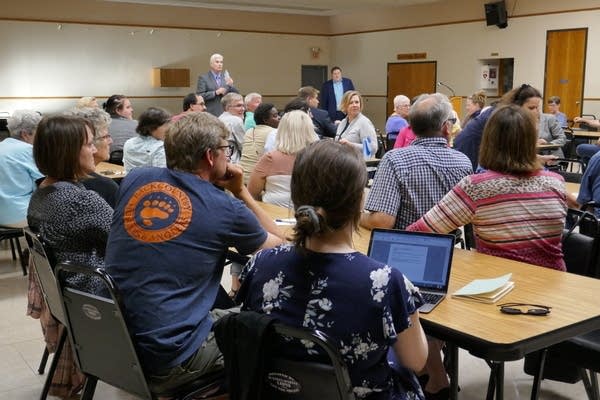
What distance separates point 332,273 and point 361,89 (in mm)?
14450

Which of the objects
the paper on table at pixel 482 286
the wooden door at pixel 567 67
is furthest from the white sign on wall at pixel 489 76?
the paper on table at pixel 482 286

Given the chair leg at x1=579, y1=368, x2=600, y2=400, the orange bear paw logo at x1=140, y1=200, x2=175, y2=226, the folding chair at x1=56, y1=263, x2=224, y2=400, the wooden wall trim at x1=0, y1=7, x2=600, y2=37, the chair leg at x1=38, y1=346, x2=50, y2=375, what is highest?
the wooden wall trim at x1=0, y1=7, x2=600, y2=37

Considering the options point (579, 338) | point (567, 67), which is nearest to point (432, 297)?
point (579, 338)

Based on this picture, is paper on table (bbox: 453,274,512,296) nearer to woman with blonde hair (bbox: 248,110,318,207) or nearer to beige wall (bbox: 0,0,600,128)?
woman with blonde hair (bbox: 248,110,318,207)

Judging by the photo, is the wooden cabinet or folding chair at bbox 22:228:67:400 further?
the wooden cabinet

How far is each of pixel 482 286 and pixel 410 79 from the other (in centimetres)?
1281

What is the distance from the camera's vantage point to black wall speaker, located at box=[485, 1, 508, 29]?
12305mm

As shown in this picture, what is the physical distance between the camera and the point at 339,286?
1.55 meters

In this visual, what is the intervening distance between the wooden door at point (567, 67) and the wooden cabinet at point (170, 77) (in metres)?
7.28

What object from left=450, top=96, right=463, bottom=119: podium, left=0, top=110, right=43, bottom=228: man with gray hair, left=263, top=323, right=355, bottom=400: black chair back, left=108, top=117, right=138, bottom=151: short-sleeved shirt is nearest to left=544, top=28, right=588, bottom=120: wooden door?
left=450, top=96, right=463, bottom=119: podium

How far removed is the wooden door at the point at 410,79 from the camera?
14062 millimetres

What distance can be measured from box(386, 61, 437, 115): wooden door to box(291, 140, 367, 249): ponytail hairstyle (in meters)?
12.9

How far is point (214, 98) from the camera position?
10.1 metres

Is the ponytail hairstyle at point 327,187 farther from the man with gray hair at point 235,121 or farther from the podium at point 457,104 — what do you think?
the podium at point 457,104
